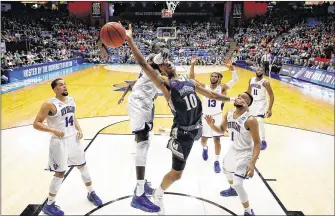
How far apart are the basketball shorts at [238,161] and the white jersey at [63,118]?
6.86 feet

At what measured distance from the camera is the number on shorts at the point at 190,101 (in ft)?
11.2

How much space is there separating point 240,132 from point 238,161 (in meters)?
0.36

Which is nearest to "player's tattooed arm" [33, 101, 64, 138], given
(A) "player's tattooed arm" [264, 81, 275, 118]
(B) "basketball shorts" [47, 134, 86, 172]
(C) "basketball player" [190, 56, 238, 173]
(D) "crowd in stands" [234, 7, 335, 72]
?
(B) "basketball shorts" [47, 134, 86, 172]

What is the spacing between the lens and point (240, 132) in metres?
3.74

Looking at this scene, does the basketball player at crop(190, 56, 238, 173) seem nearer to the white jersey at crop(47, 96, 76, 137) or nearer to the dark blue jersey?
the dark blue jersey

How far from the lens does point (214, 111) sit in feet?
18.6

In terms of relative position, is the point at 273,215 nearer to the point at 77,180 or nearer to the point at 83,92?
the point at 77,180

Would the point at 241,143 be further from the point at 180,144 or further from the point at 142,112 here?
the point at 142,112

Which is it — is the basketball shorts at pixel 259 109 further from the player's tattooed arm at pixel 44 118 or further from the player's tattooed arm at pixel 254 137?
the player's tattooed arm at pixel 44 118

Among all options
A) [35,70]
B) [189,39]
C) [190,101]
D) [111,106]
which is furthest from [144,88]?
[189,39]

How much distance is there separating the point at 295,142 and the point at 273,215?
11.0ft

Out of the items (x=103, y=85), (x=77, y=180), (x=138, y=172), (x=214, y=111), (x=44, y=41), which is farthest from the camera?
(x=44, y=41)

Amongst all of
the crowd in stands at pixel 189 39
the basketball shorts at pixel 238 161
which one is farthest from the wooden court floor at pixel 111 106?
the crowd in stands at pixel 189 39

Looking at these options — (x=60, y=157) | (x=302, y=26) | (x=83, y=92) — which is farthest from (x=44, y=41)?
(x=60, y=157)
